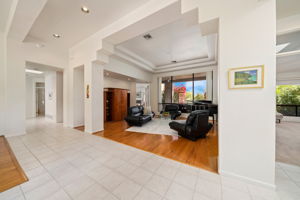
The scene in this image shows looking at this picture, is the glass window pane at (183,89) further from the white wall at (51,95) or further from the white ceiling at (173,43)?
the white wall at (51,95)

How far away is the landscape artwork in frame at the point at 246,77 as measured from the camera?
1496 mm

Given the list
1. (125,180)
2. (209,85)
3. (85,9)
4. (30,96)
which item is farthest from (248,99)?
(30,96)

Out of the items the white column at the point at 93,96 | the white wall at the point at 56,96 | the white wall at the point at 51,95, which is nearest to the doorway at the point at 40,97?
the white wall at the point at 51,95

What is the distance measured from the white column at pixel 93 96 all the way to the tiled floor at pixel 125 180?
149 centimetres

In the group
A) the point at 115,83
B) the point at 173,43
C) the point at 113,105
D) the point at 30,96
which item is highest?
the point at 173,43

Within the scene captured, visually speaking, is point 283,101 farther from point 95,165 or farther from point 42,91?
point 42,91

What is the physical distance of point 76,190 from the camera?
143 cm

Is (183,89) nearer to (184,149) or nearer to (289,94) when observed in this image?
(184,149)

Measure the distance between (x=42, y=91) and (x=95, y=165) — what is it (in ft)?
31.3

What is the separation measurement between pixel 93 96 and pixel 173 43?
149 inches

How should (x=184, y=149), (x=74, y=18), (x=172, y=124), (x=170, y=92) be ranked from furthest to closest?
(x=170, y=92)
(x=172, y=124)
(x=74, y=18)
(x=184, y=149)

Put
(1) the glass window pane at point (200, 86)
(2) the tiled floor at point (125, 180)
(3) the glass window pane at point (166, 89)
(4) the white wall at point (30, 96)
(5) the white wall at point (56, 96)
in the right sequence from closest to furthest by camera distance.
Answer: (2) the tiled floor at point (125, 180), (5) the white wall at point (56, 96), (1) the glass window pane at point (200, 86), (4) the white wall at point (30, 96), (3) the glass window pane at point (166, 89)

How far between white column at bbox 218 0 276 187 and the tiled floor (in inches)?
12.5

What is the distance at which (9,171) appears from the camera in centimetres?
181
